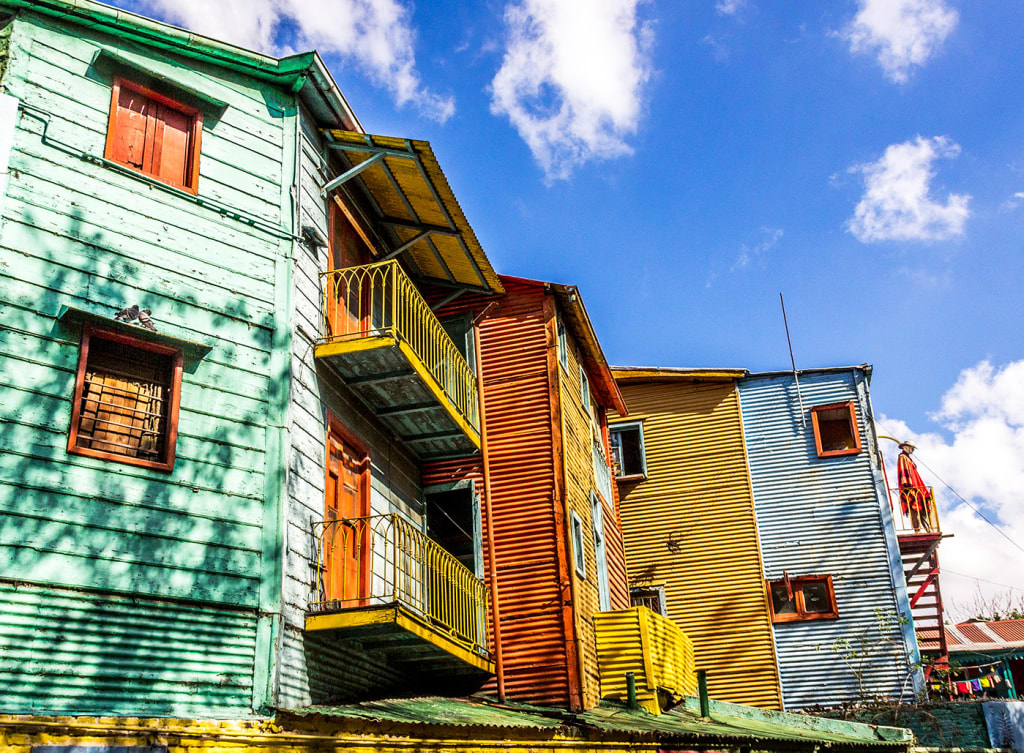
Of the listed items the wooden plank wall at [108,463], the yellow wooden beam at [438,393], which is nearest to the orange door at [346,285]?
the yellow wooden beam at [438,393]

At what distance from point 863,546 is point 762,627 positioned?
3.54m

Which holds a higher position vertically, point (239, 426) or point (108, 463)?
point (239, 426)

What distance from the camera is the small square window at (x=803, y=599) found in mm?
25281

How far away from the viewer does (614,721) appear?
1494 centimetres

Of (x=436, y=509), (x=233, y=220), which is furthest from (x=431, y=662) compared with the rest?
(x=233, y=220)

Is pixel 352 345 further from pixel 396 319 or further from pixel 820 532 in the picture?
pixel 820 532

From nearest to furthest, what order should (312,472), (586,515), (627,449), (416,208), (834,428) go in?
(312,472)
(416,208)
(586,515)
(834,428)
(627,449)

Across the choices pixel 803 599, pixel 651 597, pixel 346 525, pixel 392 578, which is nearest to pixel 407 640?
pixel 346 525

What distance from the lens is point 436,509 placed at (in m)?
18.4

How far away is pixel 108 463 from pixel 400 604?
3832mm

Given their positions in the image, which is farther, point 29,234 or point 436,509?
point 436,509

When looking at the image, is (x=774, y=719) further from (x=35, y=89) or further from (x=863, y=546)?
(x=35, y=89)

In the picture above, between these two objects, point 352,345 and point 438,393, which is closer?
point 352,345

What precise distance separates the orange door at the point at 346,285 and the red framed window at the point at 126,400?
3.24m
